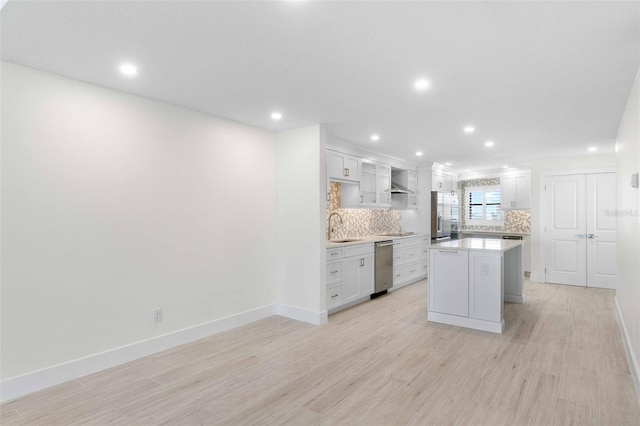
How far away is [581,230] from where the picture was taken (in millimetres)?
6121

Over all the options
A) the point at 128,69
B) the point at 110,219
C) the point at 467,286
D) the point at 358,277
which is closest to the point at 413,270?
the point at 358,277

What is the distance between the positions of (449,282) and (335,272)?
56.3 inches

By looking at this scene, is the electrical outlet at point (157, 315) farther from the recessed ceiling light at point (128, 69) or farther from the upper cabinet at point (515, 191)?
the upper cabinet at point (515, 191)

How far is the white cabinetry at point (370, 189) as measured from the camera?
5465 mm

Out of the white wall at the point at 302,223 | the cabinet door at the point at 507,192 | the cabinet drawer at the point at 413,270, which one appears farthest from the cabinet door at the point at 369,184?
the cabinet door at the point at 507,192

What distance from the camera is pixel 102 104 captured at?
2979mm

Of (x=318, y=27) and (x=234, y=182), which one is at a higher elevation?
(x=318, y=27)

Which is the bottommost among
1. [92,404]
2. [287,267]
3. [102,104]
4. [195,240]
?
[92,404]

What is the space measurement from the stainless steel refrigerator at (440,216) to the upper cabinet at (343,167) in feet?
8.44

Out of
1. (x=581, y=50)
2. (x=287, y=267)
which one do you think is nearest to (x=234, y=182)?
(x=287, y=267)

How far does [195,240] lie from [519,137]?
4.51 metres

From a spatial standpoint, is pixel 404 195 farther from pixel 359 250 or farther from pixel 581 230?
pixel 581 230

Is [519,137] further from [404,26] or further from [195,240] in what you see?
[195,240]

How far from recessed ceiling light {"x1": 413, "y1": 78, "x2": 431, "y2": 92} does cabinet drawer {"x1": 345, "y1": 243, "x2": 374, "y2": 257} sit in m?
2.43
